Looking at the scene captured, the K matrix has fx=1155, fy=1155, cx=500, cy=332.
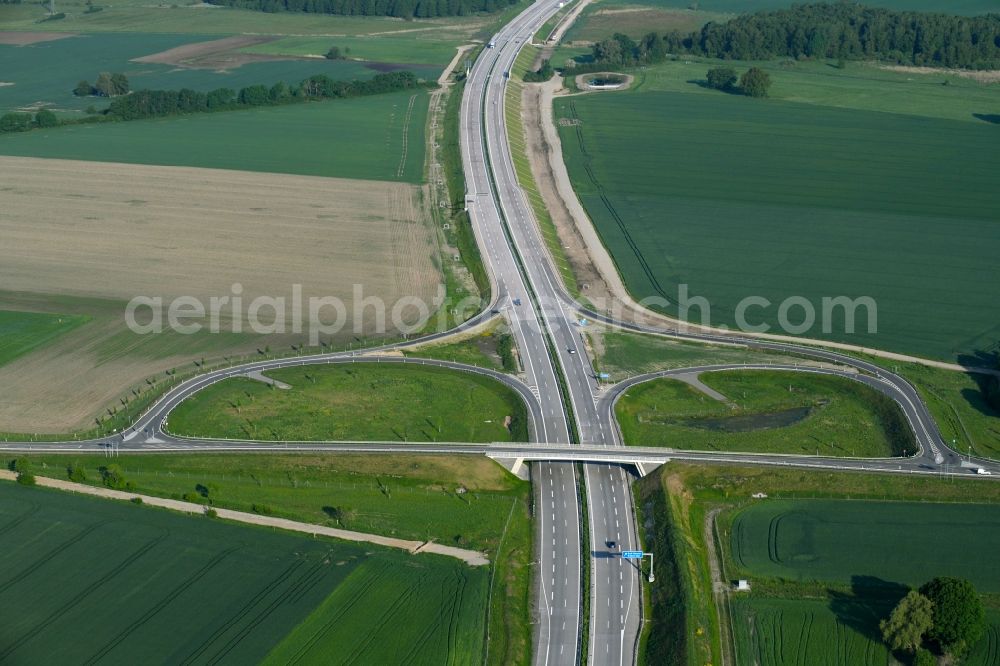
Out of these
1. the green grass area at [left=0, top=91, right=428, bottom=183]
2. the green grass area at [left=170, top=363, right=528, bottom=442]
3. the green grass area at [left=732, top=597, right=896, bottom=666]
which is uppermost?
the green grass area at [left=0, top=91, right=428, bottom=183]

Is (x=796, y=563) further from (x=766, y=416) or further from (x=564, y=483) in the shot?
(x=766, y=416)

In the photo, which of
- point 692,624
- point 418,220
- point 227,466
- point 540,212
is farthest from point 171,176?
point 692,624

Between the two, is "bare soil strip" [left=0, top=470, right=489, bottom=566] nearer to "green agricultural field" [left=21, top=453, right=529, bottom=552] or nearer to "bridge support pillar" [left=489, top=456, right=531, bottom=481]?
"green agricultural field" [left=21, top=453, right=529, bottom=552]

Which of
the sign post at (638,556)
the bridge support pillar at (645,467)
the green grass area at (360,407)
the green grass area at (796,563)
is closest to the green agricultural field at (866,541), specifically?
the green grass area at (796,563)

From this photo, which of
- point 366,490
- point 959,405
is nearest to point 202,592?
point 366,490

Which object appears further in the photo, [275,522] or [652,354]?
[652,354]

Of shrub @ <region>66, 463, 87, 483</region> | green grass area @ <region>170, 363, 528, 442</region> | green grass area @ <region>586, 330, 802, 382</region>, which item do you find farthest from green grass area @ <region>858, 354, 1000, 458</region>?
shrub @ <region>66, 463, 87, 483</region>

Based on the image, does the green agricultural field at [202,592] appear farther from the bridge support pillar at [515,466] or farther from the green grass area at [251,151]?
the green grass area at [251,151]
